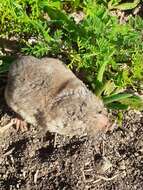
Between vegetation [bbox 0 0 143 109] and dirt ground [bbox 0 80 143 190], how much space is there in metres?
0.26

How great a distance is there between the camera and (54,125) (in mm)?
3023

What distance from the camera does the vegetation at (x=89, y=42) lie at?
325cm

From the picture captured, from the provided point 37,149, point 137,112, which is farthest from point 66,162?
point 137,112

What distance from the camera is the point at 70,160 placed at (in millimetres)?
3104

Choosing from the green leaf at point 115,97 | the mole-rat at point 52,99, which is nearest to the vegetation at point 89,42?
the green leaf at point 115,97

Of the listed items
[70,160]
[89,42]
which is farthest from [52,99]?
[89,42]

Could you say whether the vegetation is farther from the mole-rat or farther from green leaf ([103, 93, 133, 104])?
the mole-rat

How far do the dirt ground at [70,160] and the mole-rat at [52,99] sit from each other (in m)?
0.11

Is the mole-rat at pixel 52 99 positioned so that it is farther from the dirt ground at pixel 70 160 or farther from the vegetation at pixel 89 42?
Answer: the vegetation at pixel 89 42

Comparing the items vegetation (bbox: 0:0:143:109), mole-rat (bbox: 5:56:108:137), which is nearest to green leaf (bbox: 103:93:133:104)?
vegetation (bbox: 0:0:143:109)

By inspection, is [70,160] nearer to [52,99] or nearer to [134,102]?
[52,99]

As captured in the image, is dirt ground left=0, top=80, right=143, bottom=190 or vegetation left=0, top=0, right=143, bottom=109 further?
vegetation left=0, top=0, right=143, bottom=109

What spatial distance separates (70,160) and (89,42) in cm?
78

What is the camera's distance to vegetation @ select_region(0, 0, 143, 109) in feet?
10.7
